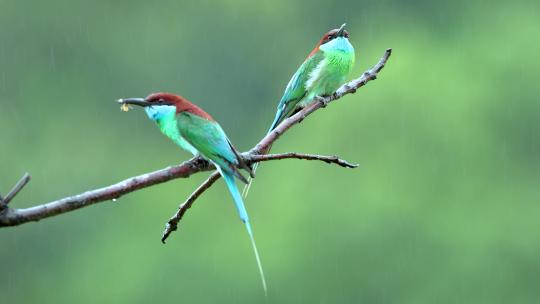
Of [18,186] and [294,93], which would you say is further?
[294,93]

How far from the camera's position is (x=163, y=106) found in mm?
3219

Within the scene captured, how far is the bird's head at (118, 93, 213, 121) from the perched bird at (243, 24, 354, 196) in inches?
55.1

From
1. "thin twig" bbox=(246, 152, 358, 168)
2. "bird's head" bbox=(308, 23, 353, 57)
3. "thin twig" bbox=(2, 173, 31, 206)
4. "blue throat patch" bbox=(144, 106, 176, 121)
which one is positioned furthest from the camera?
"bird's head" bbox=(308, 23, 353, 57)

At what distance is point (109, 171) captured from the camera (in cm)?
2875

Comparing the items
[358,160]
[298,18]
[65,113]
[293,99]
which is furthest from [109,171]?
[293,99]

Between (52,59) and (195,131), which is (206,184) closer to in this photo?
(195,131)

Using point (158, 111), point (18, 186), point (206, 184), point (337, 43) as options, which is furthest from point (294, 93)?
point (18, 186)

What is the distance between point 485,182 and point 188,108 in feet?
74.4

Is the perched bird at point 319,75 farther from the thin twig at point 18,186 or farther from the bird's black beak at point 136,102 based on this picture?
the thin twig at point 18,186

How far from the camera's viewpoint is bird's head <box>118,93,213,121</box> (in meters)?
3.13

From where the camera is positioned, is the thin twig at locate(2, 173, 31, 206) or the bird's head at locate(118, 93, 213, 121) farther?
the bird's head at locate(118, 93, 213, 121)

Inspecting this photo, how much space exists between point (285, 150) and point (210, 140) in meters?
21.2

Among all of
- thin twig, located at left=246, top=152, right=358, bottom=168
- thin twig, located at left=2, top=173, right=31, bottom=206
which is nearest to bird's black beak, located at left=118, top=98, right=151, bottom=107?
thin twig, located at left=246, top=152, right=358, bottom=168

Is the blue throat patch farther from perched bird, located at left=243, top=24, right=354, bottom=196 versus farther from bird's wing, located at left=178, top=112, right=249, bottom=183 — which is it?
perched bird, located at left=243, top=24, right=354, bottom=196
